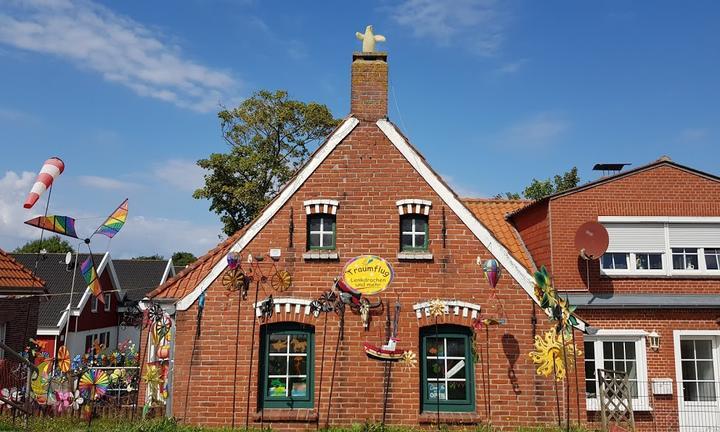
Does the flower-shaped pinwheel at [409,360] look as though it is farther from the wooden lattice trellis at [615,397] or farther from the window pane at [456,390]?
the wooden lattice trellis at [615,397]

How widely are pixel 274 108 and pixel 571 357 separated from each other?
979 inches

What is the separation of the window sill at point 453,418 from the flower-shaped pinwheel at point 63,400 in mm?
7906

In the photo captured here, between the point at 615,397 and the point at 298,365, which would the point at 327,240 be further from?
the point at 615,397

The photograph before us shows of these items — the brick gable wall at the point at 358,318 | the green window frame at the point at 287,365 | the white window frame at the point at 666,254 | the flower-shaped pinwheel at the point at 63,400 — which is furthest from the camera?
the white window frame at the point at 666,254

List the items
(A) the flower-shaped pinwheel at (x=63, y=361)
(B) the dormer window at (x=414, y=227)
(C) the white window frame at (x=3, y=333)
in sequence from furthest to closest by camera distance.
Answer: (C) the white window frame at (x=3, y=333) < (A) the flower-shaped pinwheel at (x=63, y=361) < (B) the dormer window at (x=414, y=227)

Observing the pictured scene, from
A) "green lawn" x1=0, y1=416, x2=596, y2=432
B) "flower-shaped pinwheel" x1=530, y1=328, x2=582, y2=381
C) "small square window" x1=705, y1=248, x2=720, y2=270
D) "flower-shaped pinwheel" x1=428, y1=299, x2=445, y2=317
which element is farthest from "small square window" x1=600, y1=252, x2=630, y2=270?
"flower-shaped pinwheel" x1=428, y1=299, x2=445, y2=317

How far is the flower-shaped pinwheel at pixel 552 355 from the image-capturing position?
10.7 m

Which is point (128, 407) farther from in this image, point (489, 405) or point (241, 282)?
point (489, 405)

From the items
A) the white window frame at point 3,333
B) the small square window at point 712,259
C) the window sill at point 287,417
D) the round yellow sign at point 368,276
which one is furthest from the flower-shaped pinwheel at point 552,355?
the white window frame at point 3,333

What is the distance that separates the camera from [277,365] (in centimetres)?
1099

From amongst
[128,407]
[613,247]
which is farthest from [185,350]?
[613,247]

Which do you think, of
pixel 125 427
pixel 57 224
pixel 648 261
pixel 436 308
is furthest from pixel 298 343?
pixel 648 261

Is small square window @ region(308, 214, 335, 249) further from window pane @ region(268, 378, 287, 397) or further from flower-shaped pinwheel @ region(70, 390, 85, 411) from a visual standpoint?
flower-shaped pinwheel @ region(70, 390, 85, 411)

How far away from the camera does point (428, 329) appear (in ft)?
36.3
